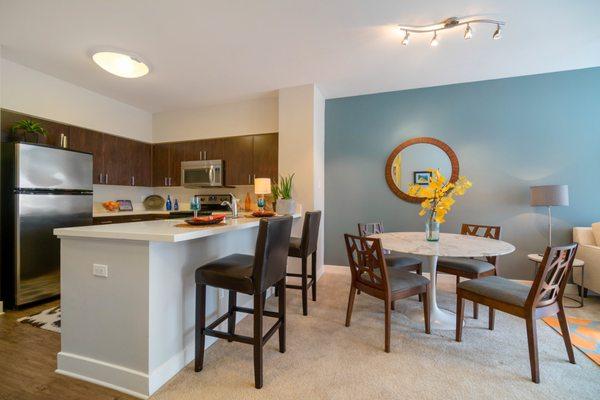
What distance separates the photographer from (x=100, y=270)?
1518 mm

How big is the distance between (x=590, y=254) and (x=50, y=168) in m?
5.76

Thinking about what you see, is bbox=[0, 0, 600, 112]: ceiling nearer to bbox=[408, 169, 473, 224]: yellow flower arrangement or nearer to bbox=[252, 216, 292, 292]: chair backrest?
bbox=[408, 169, 473, 224]: yellow flower arrangement

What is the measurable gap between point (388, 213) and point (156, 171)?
401 centimetres

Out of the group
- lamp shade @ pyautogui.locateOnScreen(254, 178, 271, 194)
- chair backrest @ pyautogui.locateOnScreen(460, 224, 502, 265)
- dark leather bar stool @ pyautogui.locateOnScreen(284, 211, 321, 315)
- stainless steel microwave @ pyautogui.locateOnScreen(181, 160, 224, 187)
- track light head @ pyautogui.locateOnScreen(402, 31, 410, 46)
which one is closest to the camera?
track light head @ pyautogui.locateOnScreen(402, 31, 410, 46)

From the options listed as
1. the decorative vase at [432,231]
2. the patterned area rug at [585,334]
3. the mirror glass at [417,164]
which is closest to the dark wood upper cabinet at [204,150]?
the mirror glass at [417,164]

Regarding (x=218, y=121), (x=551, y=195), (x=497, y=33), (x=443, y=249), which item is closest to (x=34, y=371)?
(x=443, y=249)

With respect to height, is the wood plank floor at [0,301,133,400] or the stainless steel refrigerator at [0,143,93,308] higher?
the stainless steel refrigerator at [0,143,93,308]

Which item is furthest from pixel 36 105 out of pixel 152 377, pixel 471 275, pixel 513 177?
pixel 513 177

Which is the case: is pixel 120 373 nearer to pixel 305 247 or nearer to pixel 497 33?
pixel 305 247

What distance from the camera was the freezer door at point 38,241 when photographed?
255cm

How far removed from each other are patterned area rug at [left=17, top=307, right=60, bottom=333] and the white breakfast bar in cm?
86

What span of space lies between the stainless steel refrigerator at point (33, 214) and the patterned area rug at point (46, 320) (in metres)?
0.30

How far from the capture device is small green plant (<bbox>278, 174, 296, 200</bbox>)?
341 centimetres

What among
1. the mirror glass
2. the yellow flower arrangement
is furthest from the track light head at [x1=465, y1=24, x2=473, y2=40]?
the mirror glass
